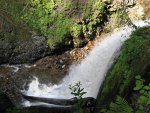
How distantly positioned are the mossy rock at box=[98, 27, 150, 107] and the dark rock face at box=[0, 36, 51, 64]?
12.9ft

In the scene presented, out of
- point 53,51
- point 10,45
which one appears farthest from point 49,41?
point 10,45

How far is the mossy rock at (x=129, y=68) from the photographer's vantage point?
4.97 metres

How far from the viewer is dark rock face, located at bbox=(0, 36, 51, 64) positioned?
10.3 m

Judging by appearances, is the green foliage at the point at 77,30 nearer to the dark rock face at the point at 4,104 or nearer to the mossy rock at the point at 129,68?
the mossy rock at the point at 129,68

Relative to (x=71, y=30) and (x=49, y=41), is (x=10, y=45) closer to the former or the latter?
(x=49, y=41)

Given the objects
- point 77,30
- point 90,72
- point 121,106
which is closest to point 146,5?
point 77,30

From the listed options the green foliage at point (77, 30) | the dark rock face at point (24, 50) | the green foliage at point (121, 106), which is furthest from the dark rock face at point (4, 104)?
the green foliage at point (121, 106)

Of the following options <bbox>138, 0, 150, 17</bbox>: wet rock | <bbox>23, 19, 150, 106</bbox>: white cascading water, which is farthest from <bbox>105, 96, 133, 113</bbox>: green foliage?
<bbox>138, 0, 150, 17</bbox>: wet rock

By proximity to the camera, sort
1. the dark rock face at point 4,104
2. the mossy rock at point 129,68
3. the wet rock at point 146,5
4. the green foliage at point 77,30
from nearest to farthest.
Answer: the mossy rock at point 129,68 → the dark rock face at point 4,104 → the green foliage at point 77,30 → the wet rock at point 146,5

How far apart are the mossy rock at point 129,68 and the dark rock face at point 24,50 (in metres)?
3.93

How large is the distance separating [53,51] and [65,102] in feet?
8.90

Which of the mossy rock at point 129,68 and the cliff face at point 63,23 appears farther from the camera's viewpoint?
the cliff face at point 63,23

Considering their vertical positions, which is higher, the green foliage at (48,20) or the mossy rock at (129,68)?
the green foliage at (48,20)

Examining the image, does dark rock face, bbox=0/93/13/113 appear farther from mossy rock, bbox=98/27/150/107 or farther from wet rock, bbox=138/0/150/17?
wet rock, bbox=138/0/150/17
